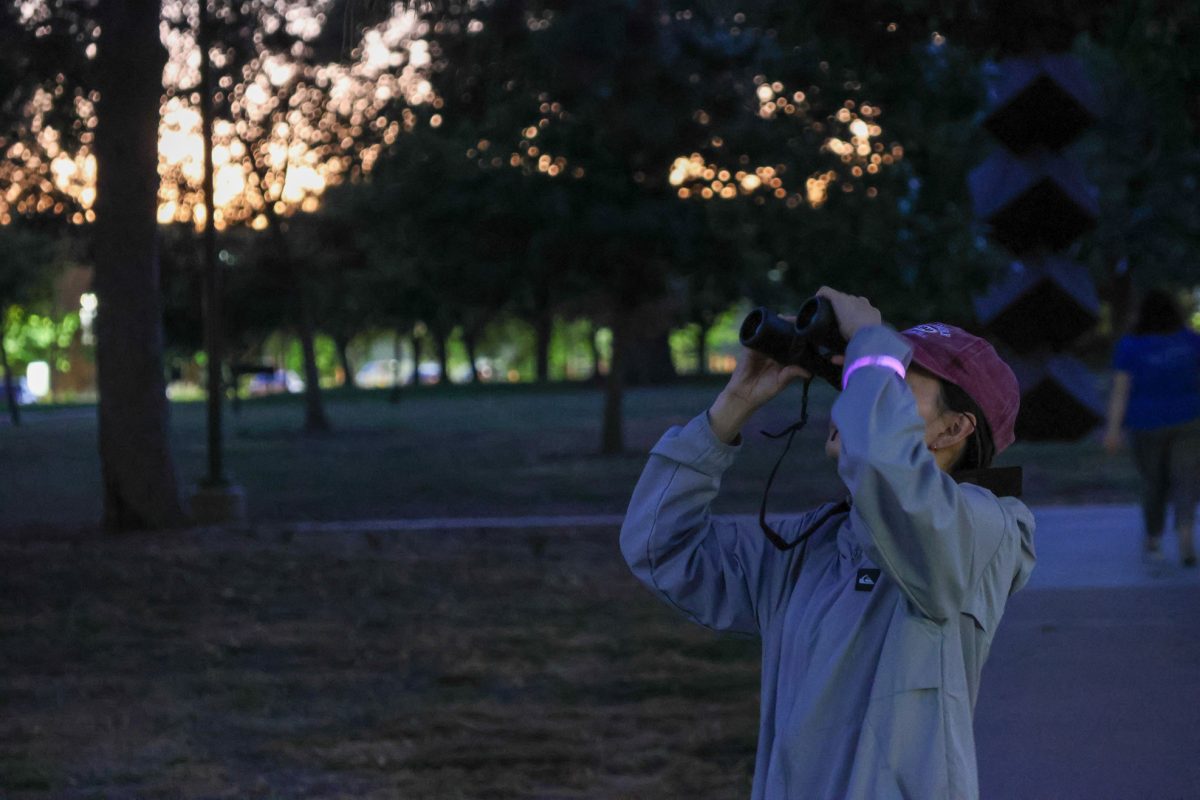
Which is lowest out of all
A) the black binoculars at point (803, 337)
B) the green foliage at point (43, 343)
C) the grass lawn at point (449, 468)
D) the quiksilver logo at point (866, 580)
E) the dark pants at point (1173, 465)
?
the grass lawn at point (449, 468)

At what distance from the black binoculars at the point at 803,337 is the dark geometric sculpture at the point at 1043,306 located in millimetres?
2736

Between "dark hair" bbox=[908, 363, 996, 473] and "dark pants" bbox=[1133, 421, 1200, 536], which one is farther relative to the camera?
"dark pants" bbox=[1133, 421, 1200, 536]

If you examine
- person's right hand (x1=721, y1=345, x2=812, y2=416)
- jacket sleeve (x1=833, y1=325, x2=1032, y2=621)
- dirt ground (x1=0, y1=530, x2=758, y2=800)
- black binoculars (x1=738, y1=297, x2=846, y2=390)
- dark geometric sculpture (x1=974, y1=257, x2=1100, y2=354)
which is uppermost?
dark geometric sculpture (x1=974, y1=257, x2=1100, y2=354)

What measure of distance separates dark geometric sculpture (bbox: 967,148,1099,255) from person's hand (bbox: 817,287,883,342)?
295 cm

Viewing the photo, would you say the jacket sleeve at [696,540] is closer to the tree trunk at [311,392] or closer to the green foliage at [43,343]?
the tree trunk at [311,392]

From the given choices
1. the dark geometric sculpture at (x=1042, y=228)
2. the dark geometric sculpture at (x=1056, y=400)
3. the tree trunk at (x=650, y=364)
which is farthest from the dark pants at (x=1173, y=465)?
the tree trunk at (x=650, y=364)

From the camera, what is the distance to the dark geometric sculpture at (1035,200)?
516 centimetres

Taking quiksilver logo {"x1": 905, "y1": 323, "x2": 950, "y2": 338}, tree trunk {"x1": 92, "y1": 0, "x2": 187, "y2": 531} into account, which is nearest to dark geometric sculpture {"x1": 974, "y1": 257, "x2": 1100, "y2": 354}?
quiksilver logo {"x1": 905, "y1": 323, "x2": 950, "y2": 338}

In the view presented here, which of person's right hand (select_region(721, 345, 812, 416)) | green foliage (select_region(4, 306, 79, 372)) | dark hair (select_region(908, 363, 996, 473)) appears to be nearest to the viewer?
dark hair (select_region(908, 363, 996, 473))

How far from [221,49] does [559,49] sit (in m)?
7.50

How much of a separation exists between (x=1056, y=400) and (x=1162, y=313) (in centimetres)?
495

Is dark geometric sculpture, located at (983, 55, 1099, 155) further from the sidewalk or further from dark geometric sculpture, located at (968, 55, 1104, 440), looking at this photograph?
the sidewalk

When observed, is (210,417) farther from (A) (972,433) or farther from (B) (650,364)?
(B) (650,364)

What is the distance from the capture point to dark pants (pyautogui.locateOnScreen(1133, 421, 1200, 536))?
31.3ft
